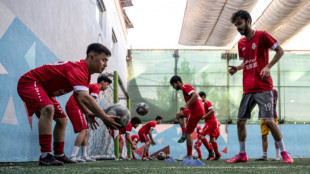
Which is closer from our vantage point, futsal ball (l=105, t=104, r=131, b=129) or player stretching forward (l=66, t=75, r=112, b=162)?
futsal ball (l=105, t=104, r=131, b=129)

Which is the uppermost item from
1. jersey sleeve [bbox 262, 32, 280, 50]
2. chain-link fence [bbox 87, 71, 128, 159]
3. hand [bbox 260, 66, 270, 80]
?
jersey sleeve [bbox 262, 32, 280, 50]

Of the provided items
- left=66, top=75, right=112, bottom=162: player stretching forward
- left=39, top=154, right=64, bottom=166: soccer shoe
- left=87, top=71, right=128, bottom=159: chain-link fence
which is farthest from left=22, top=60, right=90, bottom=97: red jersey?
left=87, top=71, right=128, bottom=159: chain-link fence

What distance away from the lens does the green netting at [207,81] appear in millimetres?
13945

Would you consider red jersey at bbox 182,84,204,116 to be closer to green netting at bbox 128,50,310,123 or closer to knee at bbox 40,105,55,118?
knee at bbox 40,105,55,118

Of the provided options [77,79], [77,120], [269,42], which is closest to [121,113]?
[77,79]

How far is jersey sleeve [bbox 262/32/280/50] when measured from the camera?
3.92m

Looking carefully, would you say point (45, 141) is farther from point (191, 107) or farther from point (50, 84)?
point (191, 107)

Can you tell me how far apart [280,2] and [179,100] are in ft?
17.3

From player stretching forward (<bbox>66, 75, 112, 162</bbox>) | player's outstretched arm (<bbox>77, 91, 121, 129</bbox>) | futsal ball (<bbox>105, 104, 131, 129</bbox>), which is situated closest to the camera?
player's outstretched arm (<bbox>77, 91, 121, 129</bbox>)

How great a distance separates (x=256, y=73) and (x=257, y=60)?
15cm

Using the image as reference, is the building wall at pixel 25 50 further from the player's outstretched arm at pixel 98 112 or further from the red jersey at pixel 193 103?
the red jersey at pixel 193 103

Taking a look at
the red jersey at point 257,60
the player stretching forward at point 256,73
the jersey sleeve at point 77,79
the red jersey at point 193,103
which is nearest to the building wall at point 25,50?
the jersey sleeve at point 77,79

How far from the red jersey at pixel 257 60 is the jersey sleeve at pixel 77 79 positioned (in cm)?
192

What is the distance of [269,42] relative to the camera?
155 inches
